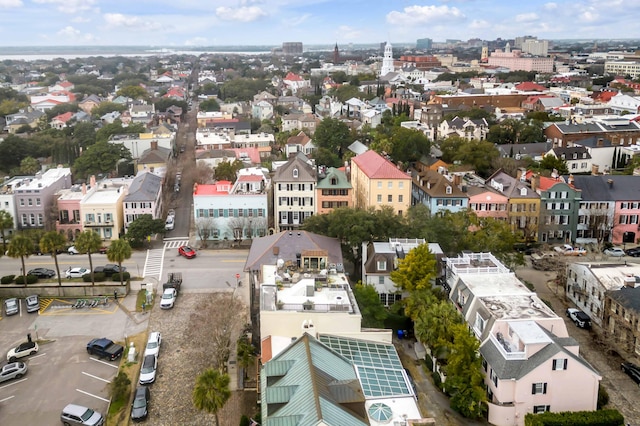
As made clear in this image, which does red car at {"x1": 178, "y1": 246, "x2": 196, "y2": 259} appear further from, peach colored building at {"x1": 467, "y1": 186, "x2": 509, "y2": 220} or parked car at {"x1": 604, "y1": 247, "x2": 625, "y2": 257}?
parked car at {"x1": 604, "y1": 247, "x2": 625, "y2": 257}

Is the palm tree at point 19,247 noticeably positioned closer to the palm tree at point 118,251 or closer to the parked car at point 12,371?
the palm tree at point 118,251

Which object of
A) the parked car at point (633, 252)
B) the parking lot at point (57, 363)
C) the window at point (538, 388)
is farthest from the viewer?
the parked car at point (633, 252)

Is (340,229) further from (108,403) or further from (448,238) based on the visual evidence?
(108,403)

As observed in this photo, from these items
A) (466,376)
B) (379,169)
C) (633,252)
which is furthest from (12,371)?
(633,252)

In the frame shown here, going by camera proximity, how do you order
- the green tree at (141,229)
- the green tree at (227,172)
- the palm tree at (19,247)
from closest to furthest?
the palm tree at (19,247) < the green tree at (141,229) < the green tree at (227,172)

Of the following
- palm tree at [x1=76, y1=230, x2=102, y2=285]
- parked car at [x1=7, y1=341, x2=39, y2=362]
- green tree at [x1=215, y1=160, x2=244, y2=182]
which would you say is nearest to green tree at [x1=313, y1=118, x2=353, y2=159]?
green tree at [x1=215, y1=160, x2=244, y2=182]

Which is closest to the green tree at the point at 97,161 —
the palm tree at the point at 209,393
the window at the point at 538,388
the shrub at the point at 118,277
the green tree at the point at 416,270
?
the shrub at the point at 118,277

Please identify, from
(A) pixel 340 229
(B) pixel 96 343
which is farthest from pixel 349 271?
(B) pixel 96 343
